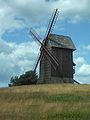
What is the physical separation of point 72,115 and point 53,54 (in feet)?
180

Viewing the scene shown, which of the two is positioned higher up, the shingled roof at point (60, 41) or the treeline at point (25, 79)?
the shingled roof at point (60, 41)

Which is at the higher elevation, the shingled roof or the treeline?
the shingled roof

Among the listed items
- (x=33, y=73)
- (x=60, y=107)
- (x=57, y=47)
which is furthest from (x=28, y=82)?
(x=60, y=107)

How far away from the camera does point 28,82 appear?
76.8 metres

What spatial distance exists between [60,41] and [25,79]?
30.3ft

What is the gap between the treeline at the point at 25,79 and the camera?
76.5m

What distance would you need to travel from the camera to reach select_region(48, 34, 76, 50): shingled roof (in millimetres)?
78006

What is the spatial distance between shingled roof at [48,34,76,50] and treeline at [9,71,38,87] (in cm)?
619

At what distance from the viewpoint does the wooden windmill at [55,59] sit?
7762cm

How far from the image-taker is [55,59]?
254 ft

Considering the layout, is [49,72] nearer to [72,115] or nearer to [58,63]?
[58,63]

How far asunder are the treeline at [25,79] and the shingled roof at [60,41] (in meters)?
6.19

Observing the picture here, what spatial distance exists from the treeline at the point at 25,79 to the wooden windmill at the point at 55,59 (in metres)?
1.44

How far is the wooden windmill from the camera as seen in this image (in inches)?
3056
